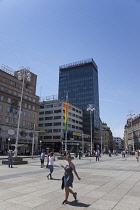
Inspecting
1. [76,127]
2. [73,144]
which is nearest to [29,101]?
[73,144]

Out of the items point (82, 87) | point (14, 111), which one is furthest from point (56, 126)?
point (82, 87)

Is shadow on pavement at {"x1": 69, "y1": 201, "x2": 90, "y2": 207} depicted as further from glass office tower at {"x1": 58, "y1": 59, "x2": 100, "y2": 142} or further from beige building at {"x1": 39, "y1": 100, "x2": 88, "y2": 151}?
glass office tower at {"x1": 58, "y1": 59, "x2": 100, "y2": 142}

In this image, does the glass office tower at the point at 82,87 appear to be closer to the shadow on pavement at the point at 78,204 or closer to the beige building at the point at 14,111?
the beige building at the point at 14,111

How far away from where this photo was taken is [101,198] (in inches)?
274

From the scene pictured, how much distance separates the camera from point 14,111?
55.1 m

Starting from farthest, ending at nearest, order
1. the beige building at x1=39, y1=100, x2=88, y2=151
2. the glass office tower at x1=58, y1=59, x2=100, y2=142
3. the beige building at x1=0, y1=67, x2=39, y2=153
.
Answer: the glass office tower at x1=58, y1=59, x2=100, y2=142
the beige building at x1=39, y1=100, x2=88, y2=151
the beige building at x1=0, y1=67, x2=39, y2=153

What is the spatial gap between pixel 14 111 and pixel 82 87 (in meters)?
59.9

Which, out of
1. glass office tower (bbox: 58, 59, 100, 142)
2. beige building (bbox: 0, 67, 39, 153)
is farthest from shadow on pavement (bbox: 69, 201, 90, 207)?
glass office tower (bbox: 58, 59, 100, 142)

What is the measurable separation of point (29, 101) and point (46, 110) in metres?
23.4

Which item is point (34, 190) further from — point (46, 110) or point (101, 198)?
point (46, 110)

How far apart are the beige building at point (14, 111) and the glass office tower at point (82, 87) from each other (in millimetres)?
42631

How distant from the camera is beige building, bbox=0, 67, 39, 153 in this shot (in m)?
51.3

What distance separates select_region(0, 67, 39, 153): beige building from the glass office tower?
1678 inches

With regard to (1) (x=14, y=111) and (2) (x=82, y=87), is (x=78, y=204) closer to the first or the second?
(1) (x=14, y=111)
